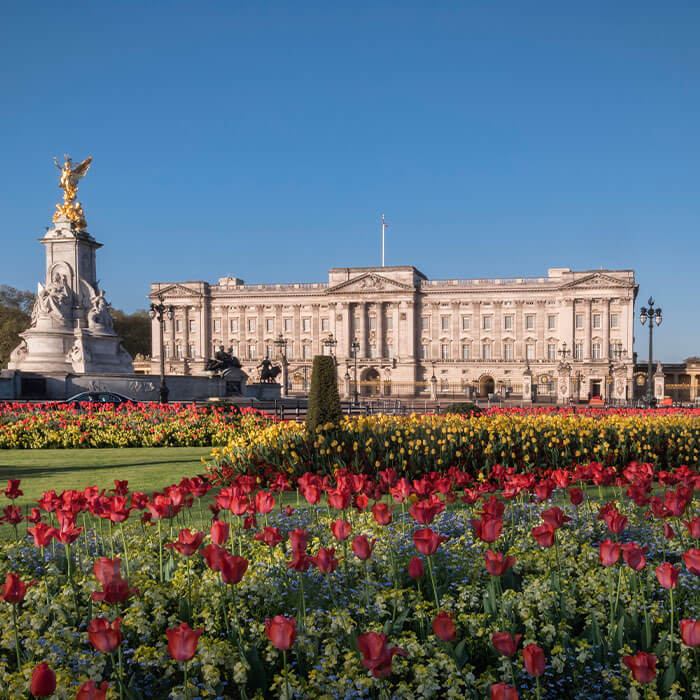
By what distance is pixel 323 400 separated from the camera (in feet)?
39.8

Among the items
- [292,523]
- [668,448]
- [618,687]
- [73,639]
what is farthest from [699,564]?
[668,448]

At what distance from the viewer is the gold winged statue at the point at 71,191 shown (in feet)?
102

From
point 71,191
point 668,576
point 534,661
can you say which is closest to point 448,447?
point 668,576

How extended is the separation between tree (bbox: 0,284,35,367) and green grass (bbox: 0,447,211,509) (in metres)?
35.7

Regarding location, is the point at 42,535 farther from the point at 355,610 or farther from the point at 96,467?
the point at 96,467

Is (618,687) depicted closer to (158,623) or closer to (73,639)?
(158,623)

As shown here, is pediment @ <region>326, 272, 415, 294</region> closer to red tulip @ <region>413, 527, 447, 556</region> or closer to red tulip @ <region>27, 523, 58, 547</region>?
red tulip @ <region>27, 523, 58, 547</region>

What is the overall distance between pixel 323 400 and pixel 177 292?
8115 cm

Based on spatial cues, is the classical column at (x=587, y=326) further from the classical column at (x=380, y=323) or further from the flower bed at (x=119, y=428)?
the flower bed at (x=119, y=428)

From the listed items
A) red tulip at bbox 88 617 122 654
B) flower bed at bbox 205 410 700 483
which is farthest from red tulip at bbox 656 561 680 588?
flower bed at bbox 205 410 700 483

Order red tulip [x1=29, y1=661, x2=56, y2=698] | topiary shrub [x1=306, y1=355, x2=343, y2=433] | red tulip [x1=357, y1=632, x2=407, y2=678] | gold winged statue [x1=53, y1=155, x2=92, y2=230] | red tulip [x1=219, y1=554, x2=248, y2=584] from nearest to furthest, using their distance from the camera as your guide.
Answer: red tulip [x1=29, y1=661, x2=56, y2=698] → red tulip [x1=357, y1=632, x2=407, y2=678] → red tulip [x1=219, y1=554, x2=248, y2=584] → topiary shrub [x1=306, y1=355, x2=343, y2=433] → gold winged statue [x1=53, y1=155, x2=92, y2=230]

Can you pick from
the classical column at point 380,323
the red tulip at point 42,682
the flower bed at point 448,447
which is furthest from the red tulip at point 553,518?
the classical column at point 380,323

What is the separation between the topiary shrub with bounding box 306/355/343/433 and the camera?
11957 mm

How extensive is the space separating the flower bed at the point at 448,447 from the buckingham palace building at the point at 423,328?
62501 millimetres
